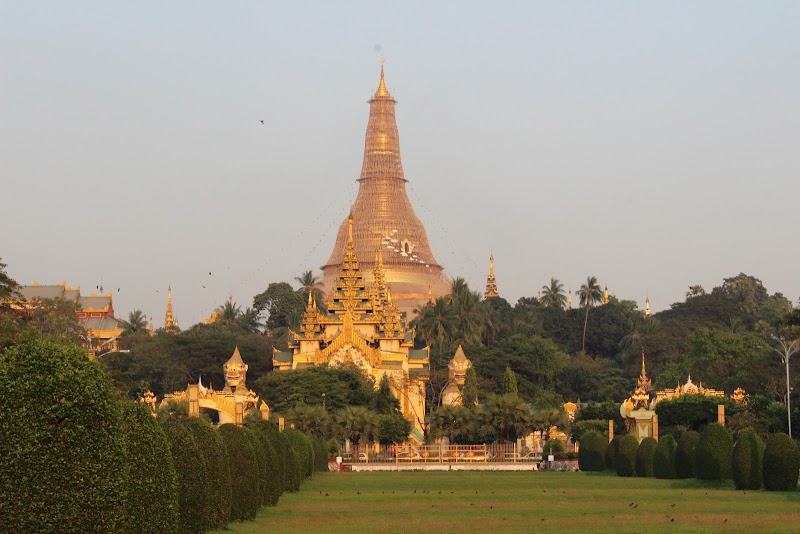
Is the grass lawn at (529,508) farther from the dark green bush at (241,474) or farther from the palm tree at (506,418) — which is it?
the palm tree at (506,418)

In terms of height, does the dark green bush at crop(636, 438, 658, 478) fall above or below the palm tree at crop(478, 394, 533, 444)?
below

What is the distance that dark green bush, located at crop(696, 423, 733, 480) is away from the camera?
160 feet

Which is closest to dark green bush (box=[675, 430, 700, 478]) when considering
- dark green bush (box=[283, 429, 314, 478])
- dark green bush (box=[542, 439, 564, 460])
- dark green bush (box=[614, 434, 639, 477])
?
dark green bush (box=[614, 434, 639, 477])

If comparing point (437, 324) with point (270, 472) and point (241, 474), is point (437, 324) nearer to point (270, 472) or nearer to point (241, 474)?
point (270, 472)

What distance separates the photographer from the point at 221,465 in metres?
29.4

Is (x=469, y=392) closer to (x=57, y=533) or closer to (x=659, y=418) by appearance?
(x=659, y=418)

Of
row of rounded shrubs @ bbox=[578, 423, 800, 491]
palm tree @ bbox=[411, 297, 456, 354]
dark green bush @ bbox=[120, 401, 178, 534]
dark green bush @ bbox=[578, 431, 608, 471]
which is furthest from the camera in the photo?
palm tree @ bbox=[411, 297, 456, 354]

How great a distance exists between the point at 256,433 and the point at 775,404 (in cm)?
3510

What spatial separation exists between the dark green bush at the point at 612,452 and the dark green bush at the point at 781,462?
56.6 ft

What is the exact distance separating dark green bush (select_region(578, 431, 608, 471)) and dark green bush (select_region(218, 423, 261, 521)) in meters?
34.9

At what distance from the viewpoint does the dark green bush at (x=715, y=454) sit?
48.7m

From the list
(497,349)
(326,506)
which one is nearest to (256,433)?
(326,506)

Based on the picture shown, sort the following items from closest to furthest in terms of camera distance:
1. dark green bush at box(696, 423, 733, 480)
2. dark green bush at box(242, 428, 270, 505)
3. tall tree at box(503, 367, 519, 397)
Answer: dark green bush at box(242, 428, 270, 505), dark green bush at box(696, 423, 733, 480), tall tree at box(503, 367, 519, 397)

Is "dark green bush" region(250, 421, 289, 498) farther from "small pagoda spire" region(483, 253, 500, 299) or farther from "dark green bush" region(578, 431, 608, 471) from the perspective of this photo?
"small pagoda spire" region(483, 253, 500, 299)
